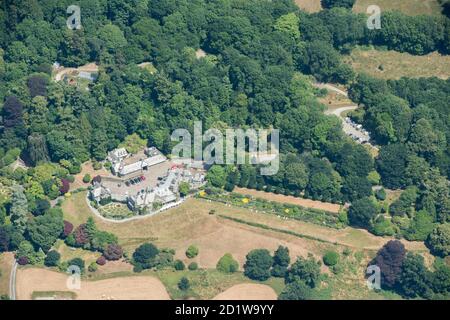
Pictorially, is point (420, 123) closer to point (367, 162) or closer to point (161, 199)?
point (367, 162)

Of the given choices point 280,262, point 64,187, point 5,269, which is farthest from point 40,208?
point 280,262

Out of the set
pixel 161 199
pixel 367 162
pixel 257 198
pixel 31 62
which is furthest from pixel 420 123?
pixel 31 62

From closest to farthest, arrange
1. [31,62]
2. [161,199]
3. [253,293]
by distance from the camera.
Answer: [253,293]
[161,199]
[31,62]

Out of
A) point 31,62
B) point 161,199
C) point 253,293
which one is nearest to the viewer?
point 253,293

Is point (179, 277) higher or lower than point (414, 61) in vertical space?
lower

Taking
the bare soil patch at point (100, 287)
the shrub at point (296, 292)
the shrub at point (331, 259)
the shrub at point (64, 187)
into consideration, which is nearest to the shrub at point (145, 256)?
the bare soil patch at point (100, 287)

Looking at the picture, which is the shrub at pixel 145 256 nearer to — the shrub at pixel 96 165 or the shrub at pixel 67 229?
the shrub at pixel 67 229

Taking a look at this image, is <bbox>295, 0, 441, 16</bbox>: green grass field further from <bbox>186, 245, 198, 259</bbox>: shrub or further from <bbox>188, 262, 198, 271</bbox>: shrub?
<bbox>188, 262, 198, 271</bbox>: shrub
